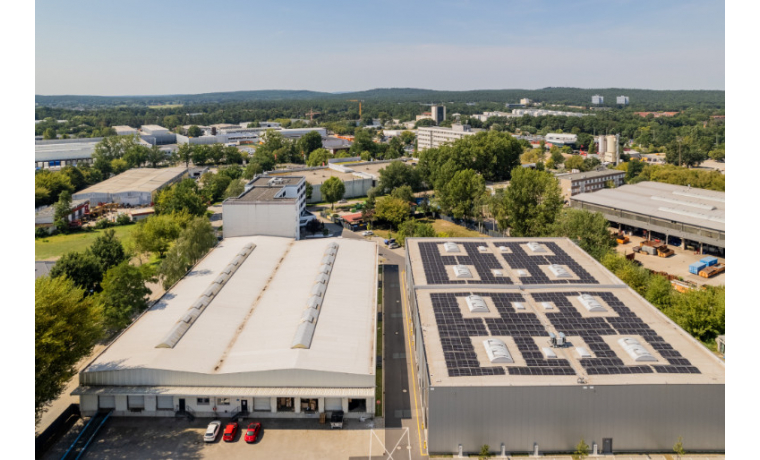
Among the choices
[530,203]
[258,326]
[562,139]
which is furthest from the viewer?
[562,139]

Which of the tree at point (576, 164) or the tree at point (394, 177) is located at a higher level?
the tree at point (576, 164)

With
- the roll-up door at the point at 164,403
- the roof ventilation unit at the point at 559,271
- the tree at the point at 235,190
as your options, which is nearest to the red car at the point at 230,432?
the roll-up door at the point at 164,403

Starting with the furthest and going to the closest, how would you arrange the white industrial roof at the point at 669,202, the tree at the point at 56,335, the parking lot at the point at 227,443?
→ the white industrial roof at the point at 669,202
the parking lot at the point at 227,443
the tree at the point at 56,335

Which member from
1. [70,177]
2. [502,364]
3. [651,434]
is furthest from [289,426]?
Result: [70,177]

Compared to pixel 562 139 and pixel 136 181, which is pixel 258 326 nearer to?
pixel 136 181

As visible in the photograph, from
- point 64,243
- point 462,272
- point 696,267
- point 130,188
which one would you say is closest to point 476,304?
point 462,272

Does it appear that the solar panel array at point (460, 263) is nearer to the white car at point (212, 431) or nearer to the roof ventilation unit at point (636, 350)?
the roof ventilation unit at point (636, 350)

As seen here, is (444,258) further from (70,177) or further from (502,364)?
(70,177)
